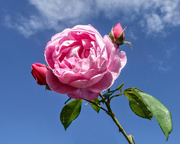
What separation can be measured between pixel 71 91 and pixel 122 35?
0.68 meters

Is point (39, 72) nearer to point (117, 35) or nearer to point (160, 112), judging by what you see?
point (117, 35)

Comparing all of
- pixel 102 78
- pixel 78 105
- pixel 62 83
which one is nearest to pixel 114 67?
pixel 102 78

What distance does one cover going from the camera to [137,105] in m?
1.76

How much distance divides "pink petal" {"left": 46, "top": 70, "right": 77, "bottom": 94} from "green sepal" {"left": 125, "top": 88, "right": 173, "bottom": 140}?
1.47 ft

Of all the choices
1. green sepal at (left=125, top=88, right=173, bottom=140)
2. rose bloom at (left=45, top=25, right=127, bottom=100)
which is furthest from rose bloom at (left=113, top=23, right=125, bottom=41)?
green sepal at (left=125, top=88, right=173, bottom=140)

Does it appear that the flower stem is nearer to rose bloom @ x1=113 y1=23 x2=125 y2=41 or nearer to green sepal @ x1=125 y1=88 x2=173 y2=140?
green sepal @ x1=125 y1=88 x2=173 y2=140

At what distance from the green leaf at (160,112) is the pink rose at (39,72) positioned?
660 millimetres

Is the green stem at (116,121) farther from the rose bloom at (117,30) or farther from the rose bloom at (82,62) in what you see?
the rose bloom at (117,30)

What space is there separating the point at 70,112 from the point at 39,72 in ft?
1.60

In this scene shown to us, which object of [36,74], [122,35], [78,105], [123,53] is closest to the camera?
[123,53]

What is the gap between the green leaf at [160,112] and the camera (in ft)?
4.45

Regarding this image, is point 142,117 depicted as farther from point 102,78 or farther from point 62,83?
point 62,83

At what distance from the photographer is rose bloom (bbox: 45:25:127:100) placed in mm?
1355

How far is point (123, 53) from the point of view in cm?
148
